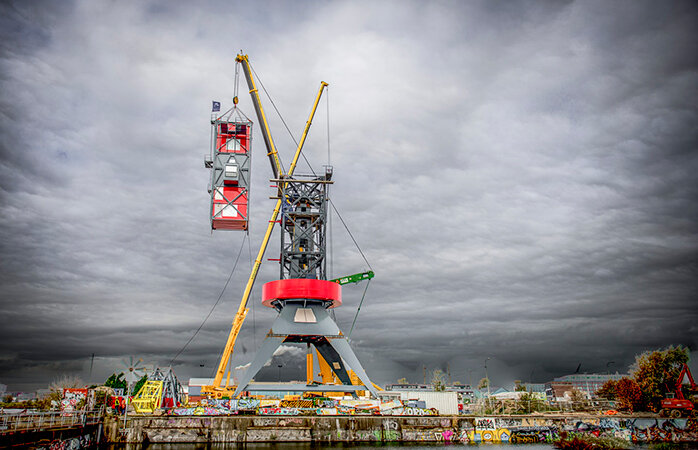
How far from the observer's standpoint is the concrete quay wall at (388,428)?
45.9 meters

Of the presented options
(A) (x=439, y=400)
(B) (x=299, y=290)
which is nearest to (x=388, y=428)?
(A) (x=439, y=400)

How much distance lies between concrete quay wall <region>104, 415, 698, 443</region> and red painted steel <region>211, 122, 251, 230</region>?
19.8 m

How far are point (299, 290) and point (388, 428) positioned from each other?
62.1 ft

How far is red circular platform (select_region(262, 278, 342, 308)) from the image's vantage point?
57.2m

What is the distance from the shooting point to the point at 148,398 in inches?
1945

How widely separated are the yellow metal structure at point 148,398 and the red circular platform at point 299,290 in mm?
15988

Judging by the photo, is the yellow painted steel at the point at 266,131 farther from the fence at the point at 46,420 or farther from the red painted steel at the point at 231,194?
the fence at the point at 46,420

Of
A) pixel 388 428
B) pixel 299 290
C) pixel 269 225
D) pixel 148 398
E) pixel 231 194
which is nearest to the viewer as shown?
pixel 388 428

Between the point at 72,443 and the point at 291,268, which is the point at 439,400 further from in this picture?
the point at 72,443

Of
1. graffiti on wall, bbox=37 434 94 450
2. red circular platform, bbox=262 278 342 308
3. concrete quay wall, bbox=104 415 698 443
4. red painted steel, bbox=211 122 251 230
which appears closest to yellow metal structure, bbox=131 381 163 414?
concrete quay wall, bbox=104 415 698 443

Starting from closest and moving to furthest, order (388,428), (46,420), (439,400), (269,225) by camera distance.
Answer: (46,420)
(388,428)
(439,400)
(269,225)

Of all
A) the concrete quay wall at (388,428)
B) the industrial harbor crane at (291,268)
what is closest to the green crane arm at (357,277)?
the industrial harbor crane at (291,268)

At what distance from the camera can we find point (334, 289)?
59.4m

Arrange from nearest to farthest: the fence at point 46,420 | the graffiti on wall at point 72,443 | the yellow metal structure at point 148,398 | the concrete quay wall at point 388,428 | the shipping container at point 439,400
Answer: the fence at point 46,420 → the graffiti on wall at point 72,443 → the concrete quay wall at point 388,428 → the yellow metal structure at point 148,398 → the shipping container at point 439,400
